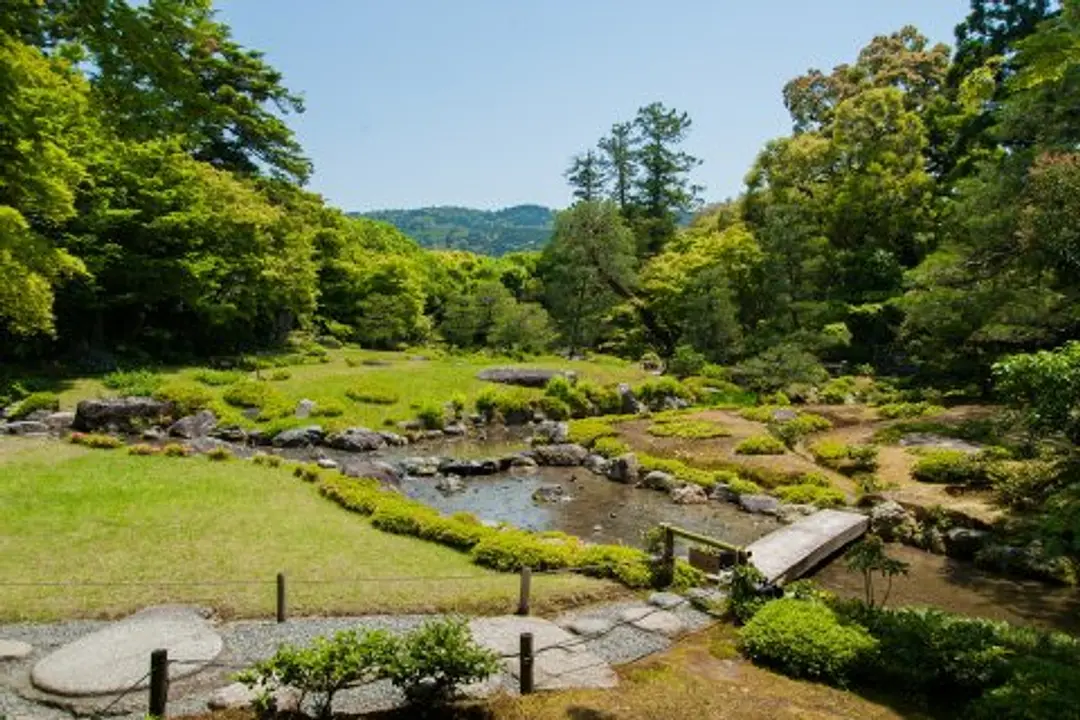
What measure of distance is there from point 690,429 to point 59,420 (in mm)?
21425

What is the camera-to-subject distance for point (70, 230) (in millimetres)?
28219

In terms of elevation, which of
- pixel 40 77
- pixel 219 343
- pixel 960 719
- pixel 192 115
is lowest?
pixel 960 719

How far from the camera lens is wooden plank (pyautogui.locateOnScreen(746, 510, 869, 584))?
1396 centimetres

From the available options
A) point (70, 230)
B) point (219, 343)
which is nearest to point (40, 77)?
point (70, 230)

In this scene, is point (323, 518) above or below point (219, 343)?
below

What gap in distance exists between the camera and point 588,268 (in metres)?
43.7

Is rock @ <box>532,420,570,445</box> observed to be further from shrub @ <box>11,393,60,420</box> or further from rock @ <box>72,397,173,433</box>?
shrub @ <box>11,393,60,420</box>

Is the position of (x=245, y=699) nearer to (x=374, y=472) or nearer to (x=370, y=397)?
(x=374, y=472)

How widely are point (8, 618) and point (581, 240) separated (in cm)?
3719

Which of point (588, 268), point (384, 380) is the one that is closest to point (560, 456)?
point (384, 380)

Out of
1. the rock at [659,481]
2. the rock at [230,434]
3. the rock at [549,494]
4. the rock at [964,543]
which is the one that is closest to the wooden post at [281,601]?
the rock at [549,494]

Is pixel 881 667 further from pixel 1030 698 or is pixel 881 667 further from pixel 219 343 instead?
pixel 219 343

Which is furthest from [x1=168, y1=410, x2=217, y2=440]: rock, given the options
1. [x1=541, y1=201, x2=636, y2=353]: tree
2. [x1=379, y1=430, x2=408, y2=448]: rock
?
[x1=541, y1=201, x2=636, y2=353]: tree

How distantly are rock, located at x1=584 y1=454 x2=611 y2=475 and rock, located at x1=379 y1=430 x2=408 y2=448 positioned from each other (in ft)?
22.5
